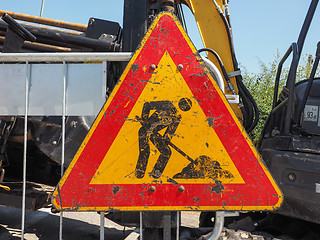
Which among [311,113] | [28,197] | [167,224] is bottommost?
[28,197]

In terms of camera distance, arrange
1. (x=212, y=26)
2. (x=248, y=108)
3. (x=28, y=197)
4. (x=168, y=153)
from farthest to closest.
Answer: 1. (x=212, y=26)
2. (x=248, y=108)
3. (x=28, y=197)
4. (x=168, y=153)

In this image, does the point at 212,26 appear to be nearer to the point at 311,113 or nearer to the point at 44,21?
the point at 311,113

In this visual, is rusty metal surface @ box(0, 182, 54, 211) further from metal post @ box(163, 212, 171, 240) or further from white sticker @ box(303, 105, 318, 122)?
white sticker @ box(303, 105, 318, 122)

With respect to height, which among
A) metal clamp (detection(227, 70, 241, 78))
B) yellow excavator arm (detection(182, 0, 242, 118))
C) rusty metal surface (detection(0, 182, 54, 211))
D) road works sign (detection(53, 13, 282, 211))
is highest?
yellow excavator arm (detection(182, 0, 242, 118))

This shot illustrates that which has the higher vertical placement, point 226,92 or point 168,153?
point 226,92

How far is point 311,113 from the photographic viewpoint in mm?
2367

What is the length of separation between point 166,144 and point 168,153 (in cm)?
5

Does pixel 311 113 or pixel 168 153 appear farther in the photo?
pixel 311 113

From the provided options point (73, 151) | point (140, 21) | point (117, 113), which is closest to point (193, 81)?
point (117, 113)

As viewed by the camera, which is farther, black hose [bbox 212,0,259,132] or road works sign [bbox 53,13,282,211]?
black hose [bbox 212,0,259,132]

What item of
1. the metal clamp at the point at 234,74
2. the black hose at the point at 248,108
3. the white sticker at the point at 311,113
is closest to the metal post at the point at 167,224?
the white sticker at the point at 311,113

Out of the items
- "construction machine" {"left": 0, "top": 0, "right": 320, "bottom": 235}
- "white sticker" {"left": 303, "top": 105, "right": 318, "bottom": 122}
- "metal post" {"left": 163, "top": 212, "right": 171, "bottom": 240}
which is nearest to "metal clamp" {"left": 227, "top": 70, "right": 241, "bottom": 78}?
"construction machine" {"left": 0, "top": 0, "right": 320, "bottom": 235}

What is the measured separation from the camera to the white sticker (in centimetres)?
235

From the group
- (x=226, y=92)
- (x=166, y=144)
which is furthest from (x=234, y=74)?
(x=166, y=144)
